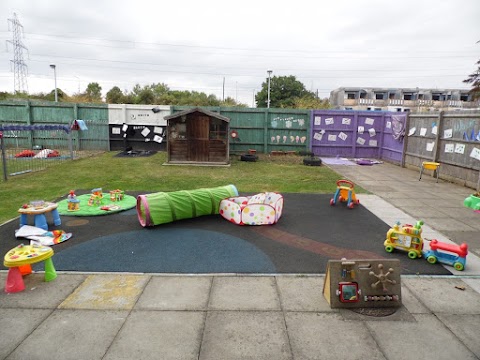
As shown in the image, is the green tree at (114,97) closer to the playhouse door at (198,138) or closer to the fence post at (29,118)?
the fence post at (29,118)

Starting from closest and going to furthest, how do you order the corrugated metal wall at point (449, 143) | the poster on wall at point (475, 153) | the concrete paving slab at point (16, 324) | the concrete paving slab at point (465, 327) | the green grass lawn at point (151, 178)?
the concrete paving slab at point (16, 324)
the concrete paving slab at point (465, 327)
the green grass lawn at point (151, 178)
the poster on wall at point (475, 153)
the corrugated metal wall at point (449, 143)

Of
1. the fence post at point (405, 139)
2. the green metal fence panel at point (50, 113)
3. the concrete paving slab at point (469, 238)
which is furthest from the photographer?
the green metal fence panel at point (50, 113)

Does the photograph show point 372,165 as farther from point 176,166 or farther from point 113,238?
point 113,238

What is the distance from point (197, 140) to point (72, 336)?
45.1ft

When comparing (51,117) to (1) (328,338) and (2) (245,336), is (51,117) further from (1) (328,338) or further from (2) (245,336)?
(1) (328,338)

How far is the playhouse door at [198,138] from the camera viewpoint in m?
16.9

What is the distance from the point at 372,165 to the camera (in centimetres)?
1809

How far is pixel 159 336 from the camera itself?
379cm

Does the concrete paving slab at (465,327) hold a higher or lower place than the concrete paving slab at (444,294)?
lower

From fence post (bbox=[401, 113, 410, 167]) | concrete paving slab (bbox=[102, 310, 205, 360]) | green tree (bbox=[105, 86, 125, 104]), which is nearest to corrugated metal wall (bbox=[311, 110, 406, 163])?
fence post (bbox=[401, 113, 410, 167])

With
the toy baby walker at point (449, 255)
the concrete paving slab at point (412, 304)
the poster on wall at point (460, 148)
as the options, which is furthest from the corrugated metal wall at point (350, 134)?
the concrete paving slab at point (412, 304)

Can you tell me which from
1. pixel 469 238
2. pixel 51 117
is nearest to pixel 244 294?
pixel 469 238

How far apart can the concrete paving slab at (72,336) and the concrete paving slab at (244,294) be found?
120 centimetres

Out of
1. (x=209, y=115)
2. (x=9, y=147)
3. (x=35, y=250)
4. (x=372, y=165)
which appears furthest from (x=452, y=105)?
(x=35, y=250)
